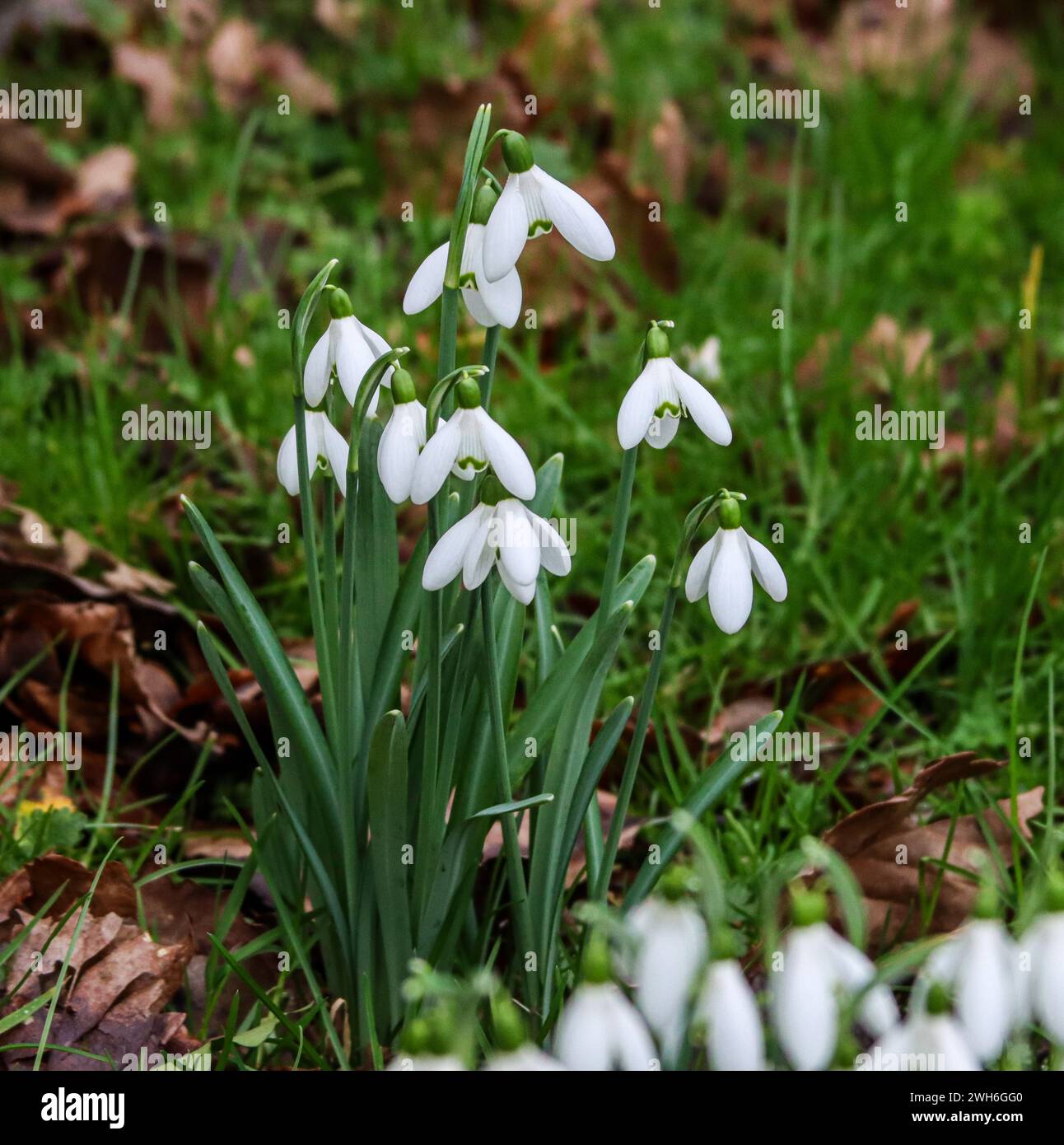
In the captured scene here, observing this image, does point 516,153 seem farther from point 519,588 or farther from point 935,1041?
point 935,1041

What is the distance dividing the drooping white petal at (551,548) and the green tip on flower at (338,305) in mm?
325

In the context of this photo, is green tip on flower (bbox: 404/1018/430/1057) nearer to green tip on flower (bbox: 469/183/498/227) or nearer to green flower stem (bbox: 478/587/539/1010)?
green flower stem (bbox: 478/587/539/1010)

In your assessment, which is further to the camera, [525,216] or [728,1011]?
[525,216]

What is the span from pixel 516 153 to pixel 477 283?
154 millimetres

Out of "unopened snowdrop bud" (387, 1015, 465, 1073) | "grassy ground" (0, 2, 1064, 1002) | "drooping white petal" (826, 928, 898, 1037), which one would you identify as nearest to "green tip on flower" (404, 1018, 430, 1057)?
"unopened snowdrop bud" (387, 1015, 465, 1073)

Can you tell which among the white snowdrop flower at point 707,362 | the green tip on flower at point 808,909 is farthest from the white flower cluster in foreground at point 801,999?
the white snowdrop flower at point 707,362

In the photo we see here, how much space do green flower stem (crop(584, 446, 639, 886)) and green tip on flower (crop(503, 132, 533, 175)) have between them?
1.07ft

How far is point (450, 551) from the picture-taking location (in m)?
1.41

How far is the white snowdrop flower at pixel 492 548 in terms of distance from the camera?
54.3 inches

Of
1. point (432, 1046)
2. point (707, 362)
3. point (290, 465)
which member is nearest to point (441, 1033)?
point (432, 1046)

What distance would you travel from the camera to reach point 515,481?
1369mm

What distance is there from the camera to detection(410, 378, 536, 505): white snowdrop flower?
4.52 ft

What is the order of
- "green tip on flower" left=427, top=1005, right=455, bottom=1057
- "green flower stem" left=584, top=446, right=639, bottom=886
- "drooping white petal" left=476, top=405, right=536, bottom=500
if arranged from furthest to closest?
"green flower stem" left=584, top=446, right=639, bottom=886 < "drooping white petal" left=476, top=405, right=536, bottom=500 < "green tip on flower" left=427, top=1005, right=455, bottom=1057
